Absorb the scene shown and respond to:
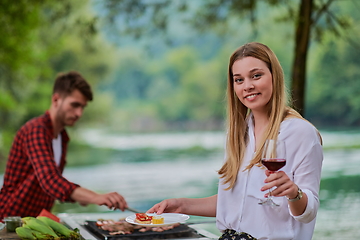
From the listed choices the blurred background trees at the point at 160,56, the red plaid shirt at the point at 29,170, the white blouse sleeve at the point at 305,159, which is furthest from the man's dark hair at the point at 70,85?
the white blouse sleeve at the point at 305,159

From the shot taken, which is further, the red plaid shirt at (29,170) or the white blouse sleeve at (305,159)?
the red plaid shirt at (29,170)

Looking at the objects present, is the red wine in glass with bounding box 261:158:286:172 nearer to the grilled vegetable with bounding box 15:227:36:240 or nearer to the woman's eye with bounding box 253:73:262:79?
the woman's eye with bounding box 253:73:262:79

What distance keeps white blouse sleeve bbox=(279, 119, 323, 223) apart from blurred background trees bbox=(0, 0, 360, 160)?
4.51 feet

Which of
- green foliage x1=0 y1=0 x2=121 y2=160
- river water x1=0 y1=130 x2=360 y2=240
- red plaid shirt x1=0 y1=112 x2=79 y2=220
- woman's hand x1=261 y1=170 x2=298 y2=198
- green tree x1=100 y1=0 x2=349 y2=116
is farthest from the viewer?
river water x1=0 y1=130 x2=360 y2=240

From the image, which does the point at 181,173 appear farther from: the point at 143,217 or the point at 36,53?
the point at 143,217

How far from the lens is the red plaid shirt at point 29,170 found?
302cm

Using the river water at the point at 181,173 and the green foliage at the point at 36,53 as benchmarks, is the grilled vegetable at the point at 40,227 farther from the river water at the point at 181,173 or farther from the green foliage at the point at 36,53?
the green foliage at the point at 36,53

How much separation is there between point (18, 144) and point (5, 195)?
13.5 inches

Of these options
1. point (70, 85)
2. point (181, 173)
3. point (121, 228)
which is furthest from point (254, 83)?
point (181, 173)

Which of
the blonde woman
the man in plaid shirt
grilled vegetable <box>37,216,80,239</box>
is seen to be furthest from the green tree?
grilled vegetable <box>37,216,80,239</box>

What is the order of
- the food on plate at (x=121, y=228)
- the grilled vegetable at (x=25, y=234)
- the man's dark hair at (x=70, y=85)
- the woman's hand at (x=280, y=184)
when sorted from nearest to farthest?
the woman's hand at (x=280, y=184) < the grilled vegetable at (x=25, y=234) < the food on plate at (x=121, y=228) < the man's dark hair at (x=70, y=85)

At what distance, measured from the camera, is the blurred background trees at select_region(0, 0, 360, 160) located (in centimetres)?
673

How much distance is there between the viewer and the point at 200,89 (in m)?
33.7

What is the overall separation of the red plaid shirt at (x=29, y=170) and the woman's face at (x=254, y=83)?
148 centimetres
